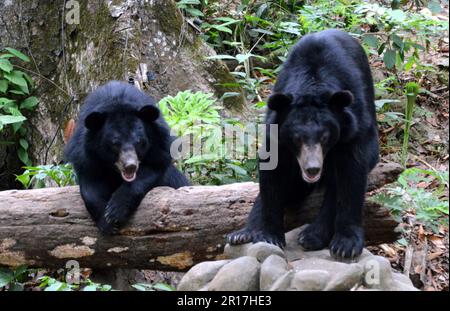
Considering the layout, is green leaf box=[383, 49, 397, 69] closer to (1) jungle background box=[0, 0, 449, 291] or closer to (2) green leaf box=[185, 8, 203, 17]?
(1) jungle background box=[0, 0, 449, 291]

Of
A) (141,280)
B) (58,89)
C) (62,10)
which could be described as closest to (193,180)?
(141,280)

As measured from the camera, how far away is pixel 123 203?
19.0ft

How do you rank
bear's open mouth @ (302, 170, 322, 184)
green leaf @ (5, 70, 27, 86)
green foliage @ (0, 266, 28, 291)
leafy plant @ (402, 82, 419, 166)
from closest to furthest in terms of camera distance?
bear's open mouth @ (302, 170, 322, 184)
green foliage @ (0, 266, 28, 291)
leafy plant @ (402, 82, 419, 166)
green leaf @ (5, 70, 27, 86)

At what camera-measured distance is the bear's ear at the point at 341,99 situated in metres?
4.99

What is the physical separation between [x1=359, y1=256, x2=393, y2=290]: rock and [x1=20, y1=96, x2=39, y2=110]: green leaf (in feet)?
18.6

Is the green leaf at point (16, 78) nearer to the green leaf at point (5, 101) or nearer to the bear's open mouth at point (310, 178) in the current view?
the green leaf at point (5, 101)

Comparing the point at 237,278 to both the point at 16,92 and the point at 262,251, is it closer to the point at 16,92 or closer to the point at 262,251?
the point at 262,251

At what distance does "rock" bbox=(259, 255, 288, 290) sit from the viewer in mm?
4406

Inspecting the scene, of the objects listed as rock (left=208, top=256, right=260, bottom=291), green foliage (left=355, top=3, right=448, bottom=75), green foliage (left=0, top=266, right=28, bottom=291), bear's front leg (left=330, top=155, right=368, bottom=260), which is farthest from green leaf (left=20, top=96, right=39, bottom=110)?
rock (left=208, top=256, right=260, bottom=291)

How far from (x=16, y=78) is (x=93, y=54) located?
1.13 m

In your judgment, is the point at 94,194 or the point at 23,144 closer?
the point at 94,194

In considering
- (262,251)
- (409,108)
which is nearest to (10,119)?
(262,251)

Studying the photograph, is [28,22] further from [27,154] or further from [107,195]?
[107,195]

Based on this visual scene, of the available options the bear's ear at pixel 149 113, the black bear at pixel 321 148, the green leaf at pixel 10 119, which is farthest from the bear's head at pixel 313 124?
the green leaf at pixel 10 119
